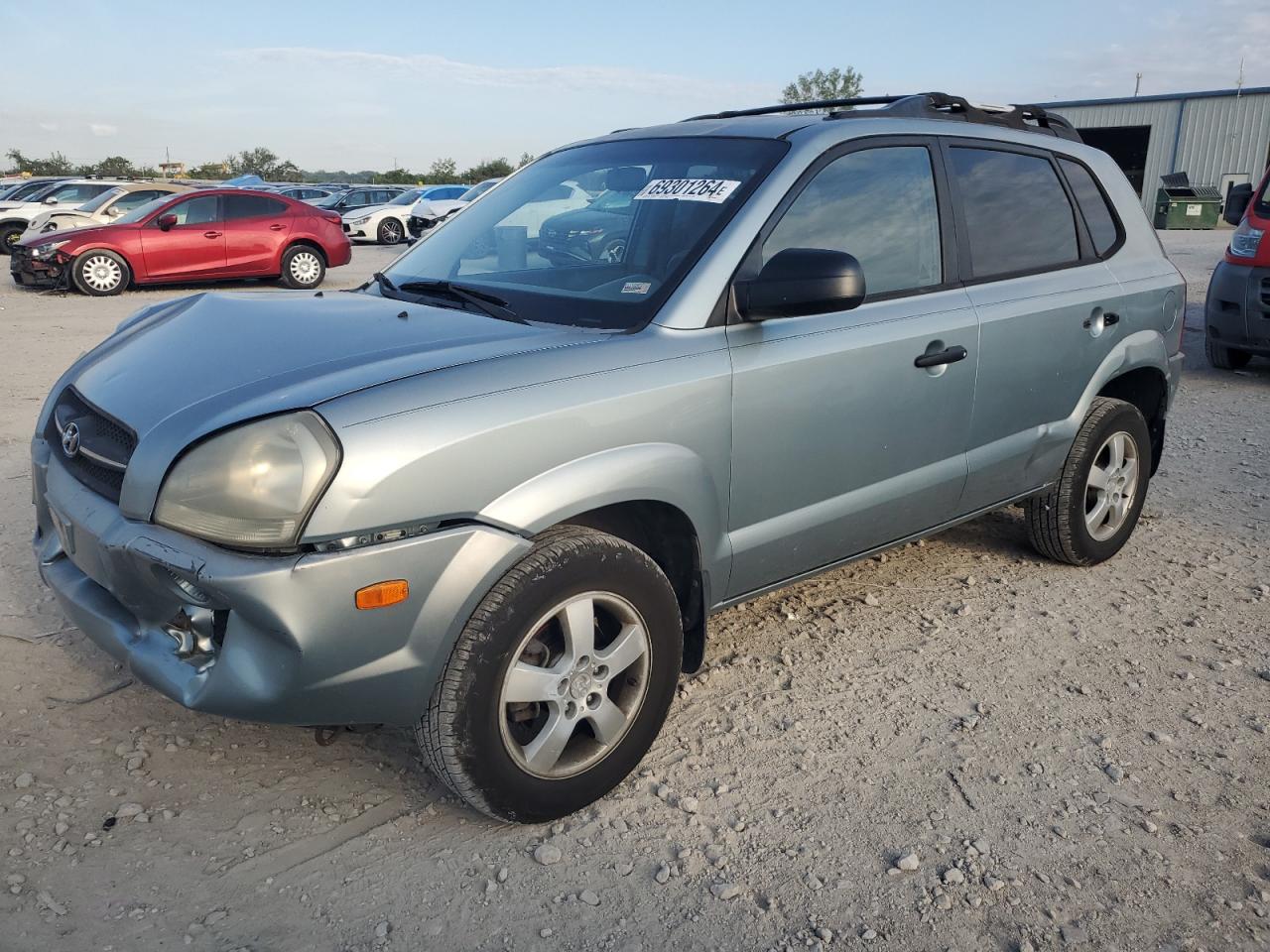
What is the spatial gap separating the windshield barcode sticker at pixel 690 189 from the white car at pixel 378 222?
22402 mm

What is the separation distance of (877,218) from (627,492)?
1414 millimetres

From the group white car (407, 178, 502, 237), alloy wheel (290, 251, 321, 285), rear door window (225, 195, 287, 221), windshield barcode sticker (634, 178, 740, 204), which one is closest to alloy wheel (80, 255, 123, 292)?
rear door window (225, 195, 287, 221)

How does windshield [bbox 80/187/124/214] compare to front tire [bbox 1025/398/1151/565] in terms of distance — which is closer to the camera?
front tire [bbox 1025/398/1151/565]

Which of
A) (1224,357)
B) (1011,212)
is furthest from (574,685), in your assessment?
(1224,357)

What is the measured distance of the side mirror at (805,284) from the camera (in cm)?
279

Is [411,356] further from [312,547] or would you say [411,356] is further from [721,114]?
[721,114]

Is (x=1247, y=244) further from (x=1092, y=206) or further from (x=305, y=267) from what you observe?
(x=305, y=267)

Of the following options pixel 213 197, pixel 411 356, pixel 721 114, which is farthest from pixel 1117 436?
pixel 213 197

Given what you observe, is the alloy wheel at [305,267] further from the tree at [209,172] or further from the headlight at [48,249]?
the tree at [209,172]

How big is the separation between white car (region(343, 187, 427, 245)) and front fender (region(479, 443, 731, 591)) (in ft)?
75.6

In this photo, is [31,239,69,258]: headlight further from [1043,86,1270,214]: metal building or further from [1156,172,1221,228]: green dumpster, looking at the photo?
[1043,86,1270,214]: metal building

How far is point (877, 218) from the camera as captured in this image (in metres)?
3.42

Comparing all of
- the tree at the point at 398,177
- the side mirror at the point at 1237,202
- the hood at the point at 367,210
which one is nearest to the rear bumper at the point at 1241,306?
the side mirror at the point at 1237,202

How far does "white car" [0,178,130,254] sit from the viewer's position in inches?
801
